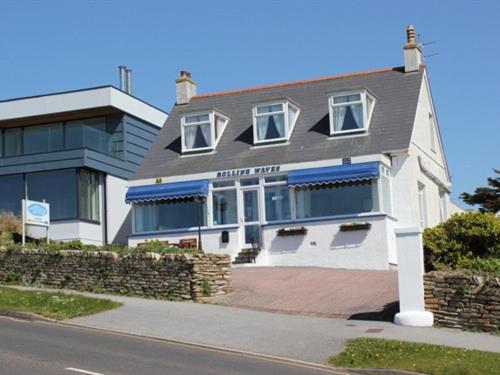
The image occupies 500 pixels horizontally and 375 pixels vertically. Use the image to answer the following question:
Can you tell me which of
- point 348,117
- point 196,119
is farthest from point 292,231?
point 196,119

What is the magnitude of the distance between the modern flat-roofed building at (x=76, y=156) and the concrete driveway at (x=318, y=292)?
422 inches

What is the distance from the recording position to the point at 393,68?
3391 centimetres

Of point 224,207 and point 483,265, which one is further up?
point 224,207

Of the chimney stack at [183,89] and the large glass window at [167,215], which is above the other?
the chimney stack at [183,89]

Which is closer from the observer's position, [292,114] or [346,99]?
[346,99]

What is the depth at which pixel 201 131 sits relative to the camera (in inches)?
1323

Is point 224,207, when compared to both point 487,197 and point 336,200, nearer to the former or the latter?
point 336,200

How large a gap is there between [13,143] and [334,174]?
15151 millimetres

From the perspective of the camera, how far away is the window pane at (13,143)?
1458 inches

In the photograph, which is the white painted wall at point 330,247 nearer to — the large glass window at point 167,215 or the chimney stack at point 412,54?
the large glass window at point 167,215

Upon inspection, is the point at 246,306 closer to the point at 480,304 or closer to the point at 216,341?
the point at 216,341

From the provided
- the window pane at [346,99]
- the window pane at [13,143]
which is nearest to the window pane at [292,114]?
the window pane at [346,99]

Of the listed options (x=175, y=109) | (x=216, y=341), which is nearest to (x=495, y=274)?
(x=216, y=341)

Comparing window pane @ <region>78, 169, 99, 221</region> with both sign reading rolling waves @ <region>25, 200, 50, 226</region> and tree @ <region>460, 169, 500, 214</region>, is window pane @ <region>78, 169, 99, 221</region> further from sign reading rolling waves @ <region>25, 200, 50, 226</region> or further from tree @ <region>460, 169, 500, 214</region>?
tree @ <region>460, 169, 500, 214</region>
